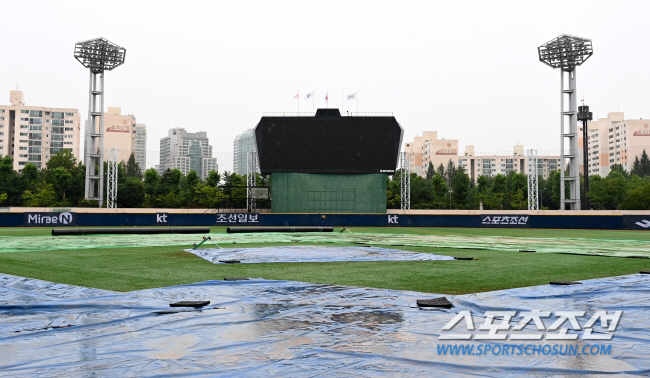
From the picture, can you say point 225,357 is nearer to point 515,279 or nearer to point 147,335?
point 147,335

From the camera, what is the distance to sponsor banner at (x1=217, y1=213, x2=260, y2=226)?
52312 mm

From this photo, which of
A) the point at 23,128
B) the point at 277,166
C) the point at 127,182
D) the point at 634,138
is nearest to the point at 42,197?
the point at 127,182

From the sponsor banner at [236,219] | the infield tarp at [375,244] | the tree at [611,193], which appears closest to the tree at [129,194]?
the sponsor banner at [236,219]

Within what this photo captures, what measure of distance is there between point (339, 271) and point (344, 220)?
4221 cm

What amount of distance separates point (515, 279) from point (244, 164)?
187 metres

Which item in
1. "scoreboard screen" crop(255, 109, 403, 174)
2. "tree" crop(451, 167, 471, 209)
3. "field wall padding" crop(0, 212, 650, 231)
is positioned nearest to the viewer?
"field wall padding" crop(0, 212, 650, 231)

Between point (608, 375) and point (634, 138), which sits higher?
point (634, 138)

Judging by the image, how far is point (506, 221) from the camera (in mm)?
54062

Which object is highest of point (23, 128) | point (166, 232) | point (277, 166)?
point (23, 128)

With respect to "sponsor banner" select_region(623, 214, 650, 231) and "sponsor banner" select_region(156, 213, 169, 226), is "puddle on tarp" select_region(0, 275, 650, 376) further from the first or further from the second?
"sponsor banner" select_region(623, 214, 650, 231)

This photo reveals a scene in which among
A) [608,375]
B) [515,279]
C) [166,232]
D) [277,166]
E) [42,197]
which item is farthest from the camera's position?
[42,197]

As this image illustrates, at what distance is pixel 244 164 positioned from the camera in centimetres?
19488

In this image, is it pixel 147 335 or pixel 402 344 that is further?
pixel 147 335

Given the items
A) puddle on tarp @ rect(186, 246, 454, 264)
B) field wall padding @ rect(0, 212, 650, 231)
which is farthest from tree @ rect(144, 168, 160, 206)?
puddle on tarp @ rect(186, 246, 454, 264)
